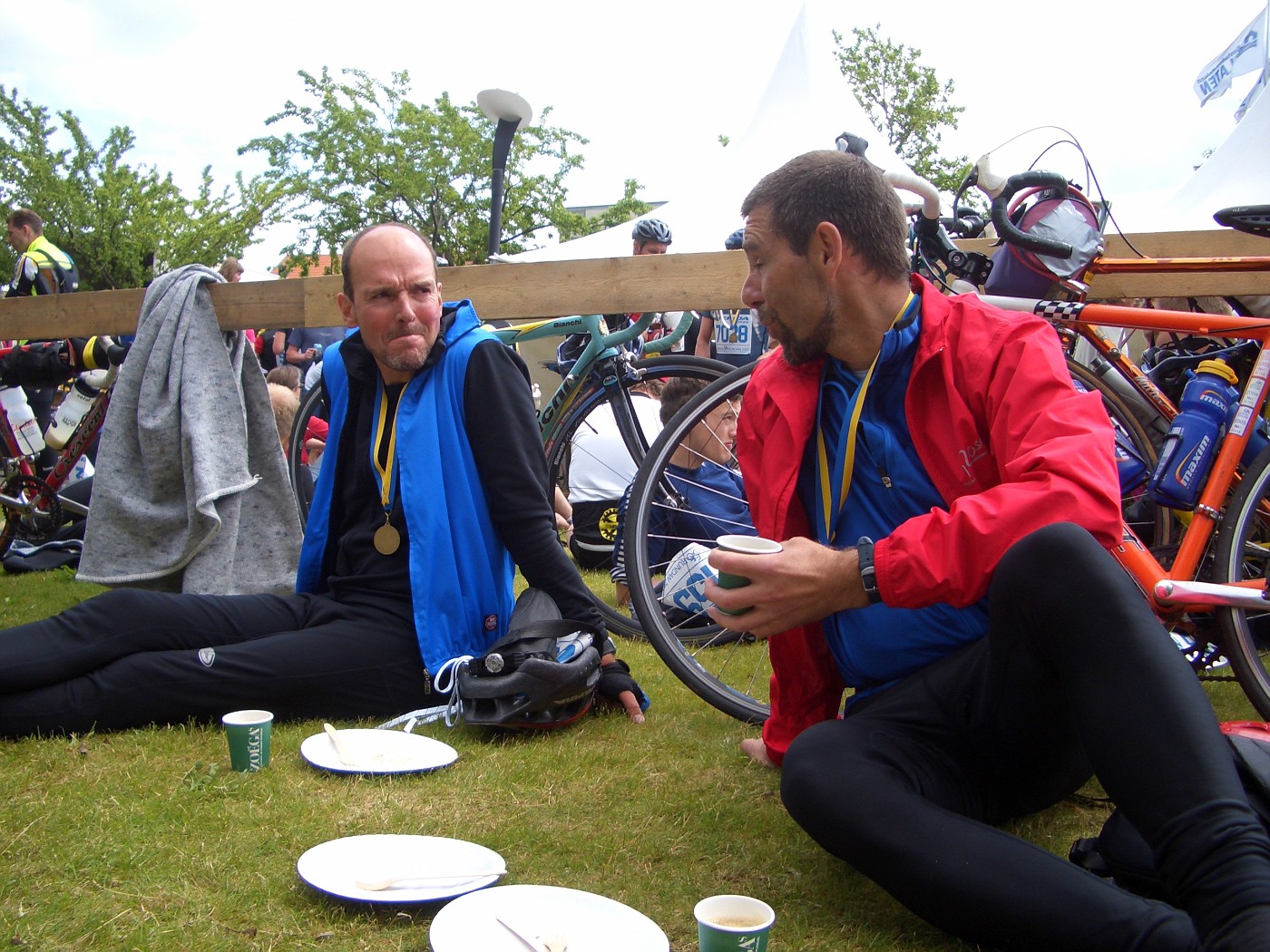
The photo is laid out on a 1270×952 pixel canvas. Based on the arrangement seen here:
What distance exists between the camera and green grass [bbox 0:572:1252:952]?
1.81 metres

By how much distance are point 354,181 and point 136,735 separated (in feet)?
80.1

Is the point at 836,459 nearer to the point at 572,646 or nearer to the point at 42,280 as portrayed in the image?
the point at 572,646

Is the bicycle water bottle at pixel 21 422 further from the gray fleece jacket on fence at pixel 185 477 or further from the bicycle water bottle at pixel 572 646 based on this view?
the bicycle water bottle at pixel 572 646

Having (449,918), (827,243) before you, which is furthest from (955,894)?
(827,243)

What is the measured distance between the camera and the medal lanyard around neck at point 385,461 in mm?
3236

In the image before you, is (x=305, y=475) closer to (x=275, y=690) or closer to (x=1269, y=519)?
(x=275, y=690)

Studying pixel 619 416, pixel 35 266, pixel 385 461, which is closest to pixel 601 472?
pixel 619 416

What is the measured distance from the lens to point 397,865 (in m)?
1.92

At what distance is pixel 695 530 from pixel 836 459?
143cm

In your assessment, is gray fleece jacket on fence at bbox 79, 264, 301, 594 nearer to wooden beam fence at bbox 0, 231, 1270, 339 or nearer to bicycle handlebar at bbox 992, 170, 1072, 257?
wooden beam fence at bbox 0, 231, 1270, 339

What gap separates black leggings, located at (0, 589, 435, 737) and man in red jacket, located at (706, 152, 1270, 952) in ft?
4.22

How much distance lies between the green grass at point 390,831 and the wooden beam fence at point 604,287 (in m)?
1.29

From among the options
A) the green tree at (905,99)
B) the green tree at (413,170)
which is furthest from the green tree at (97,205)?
the green tree at (905,99)

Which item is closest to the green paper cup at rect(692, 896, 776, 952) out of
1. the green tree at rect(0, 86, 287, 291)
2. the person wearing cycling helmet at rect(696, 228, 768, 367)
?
the person wearing cycling helmet at rect(696, 228, 768, 367)
